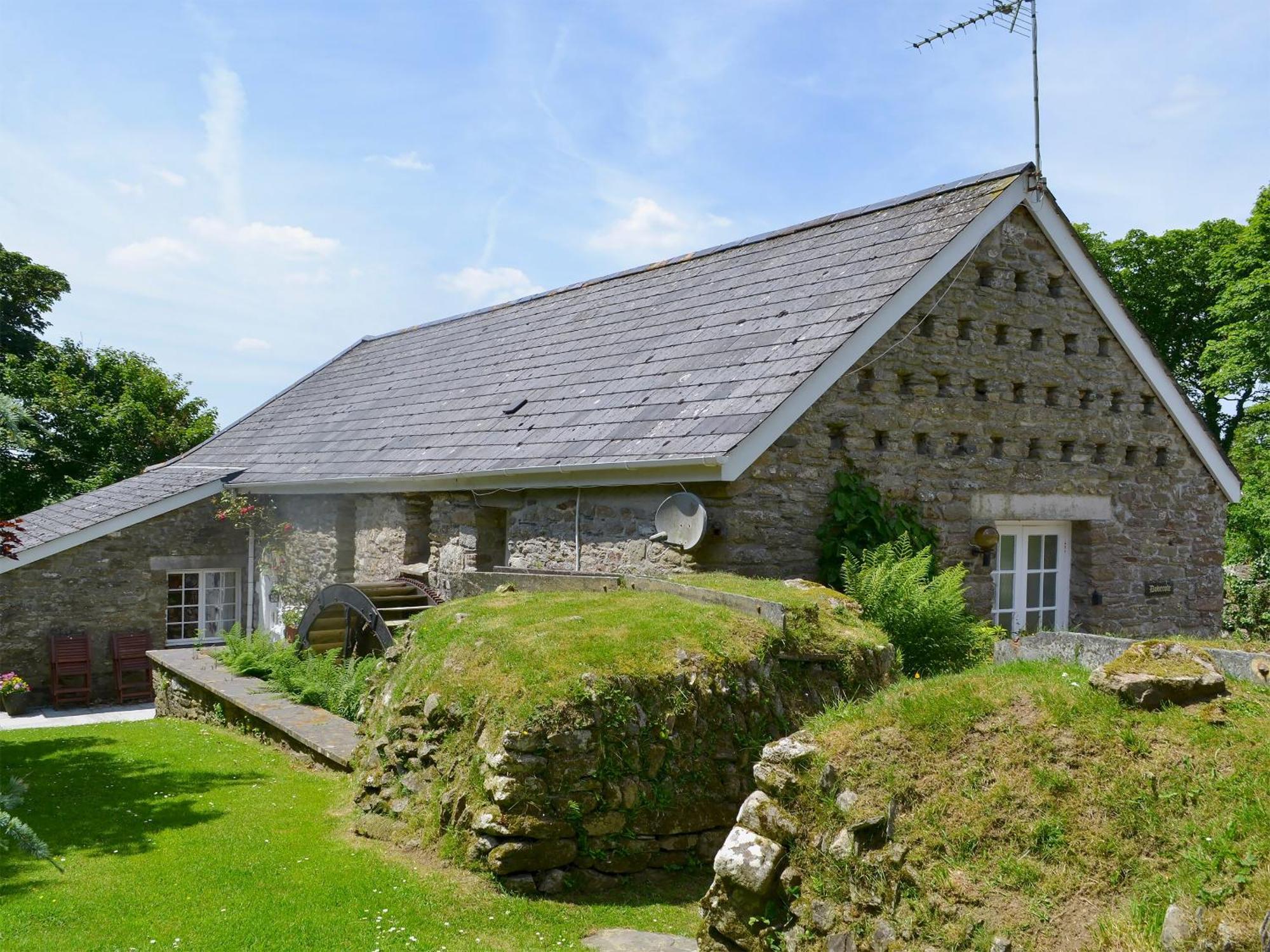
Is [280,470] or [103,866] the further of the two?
[280,470]

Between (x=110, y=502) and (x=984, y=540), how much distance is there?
14876mm

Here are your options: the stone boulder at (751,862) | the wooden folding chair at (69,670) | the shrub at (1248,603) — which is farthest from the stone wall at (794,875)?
the wooden folding chair at (69,670)

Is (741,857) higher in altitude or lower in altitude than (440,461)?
lower

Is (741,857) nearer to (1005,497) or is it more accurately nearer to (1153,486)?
(1005,497)

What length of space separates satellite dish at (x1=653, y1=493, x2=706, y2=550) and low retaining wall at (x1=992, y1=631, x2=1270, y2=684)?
11.7 feet

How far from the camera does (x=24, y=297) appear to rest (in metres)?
27.2

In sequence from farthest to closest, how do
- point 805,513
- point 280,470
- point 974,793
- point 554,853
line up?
point 280,470 < point 805,513 < point 554,853 < point 974,793

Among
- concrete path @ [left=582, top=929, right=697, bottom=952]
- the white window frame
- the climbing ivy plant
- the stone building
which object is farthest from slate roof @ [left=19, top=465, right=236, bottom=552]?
concrete path @ [left=582, top=929, right=697, bottom=952]

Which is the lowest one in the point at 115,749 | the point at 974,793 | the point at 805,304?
the point at 115,749

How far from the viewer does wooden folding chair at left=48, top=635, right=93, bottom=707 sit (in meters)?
15.7

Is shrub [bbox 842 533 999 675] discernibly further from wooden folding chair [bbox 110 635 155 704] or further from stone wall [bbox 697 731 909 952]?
wooden folding chair [bbox 110 635 155 704]

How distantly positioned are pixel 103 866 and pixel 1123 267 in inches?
1252

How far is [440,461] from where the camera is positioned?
1258 centimetres

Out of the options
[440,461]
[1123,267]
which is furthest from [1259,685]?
[1123,267]
